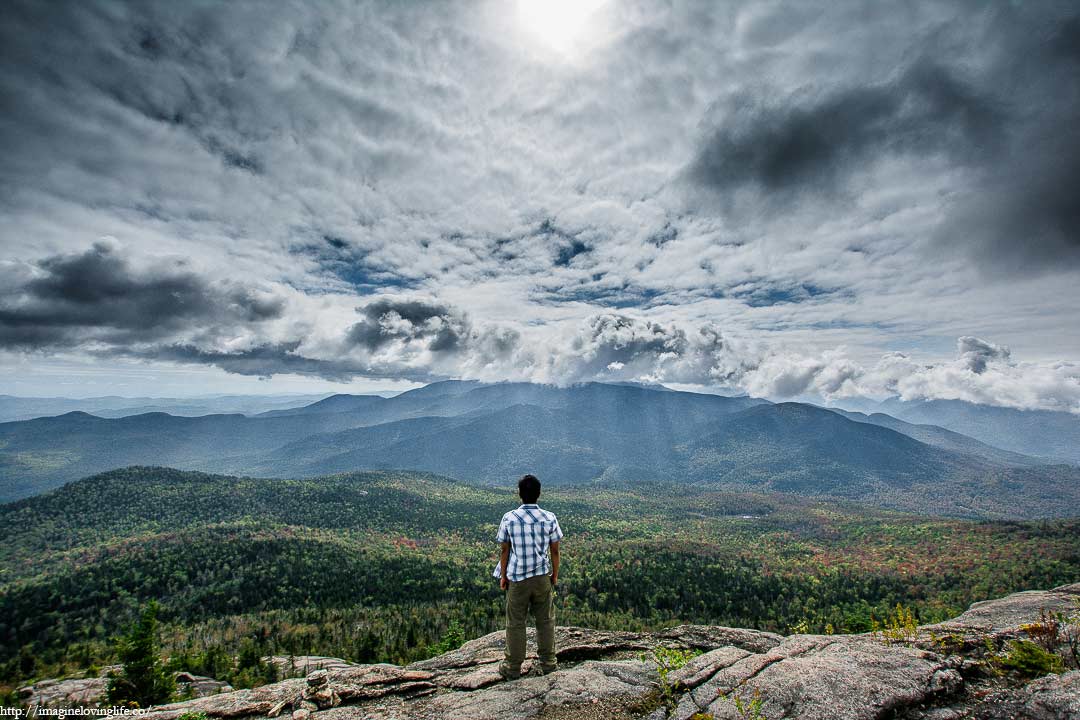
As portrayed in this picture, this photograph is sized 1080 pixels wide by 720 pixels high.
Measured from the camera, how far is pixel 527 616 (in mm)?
11773

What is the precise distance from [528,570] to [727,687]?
17.1ft

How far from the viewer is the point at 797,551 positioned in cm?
18800

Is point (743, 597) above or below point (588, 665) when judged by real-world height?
below

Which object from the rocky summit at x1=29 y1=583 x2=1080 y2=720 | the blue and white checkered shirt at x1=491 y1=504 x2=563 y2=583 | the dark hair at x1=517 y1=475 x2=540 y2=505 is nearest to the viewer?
the rocky summit at x1=29 y1=583 x2=1080 y2=720

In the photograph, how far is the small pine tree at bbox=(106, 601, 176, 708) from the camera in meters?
23.5

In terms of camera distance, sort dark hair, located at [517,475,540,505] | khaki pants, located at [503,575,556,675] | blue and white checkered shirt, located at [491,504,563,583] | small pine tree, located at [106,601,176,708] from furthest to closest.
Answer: small pine tree, located at [106,601,176,708] < dark hair, located at [517,475,540,505] < khaki pants, located at [503,575,556,675] < blue and white checkered shirt, located at [491,504,563,583]

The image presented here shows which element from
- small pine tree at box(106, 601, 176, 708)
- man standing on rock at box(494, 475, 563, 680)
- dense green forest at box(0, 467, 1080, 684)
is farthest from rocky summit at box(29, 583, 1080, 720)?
dense green forest at box(0, 467, 1080, 684)

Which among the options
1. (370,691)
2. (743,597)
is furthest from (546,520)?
(743,597)

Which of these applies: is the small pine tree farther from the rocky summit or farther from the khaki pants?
the khaki pants

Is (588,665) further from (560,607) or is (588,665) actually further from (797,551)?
(797,551)

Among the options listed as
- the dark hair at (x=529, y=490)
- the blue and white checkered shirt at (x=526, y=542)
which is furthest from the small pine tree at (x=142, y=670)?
the dark hair at (x=529, y=490)

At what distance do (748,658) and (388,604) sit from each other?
118452 mm

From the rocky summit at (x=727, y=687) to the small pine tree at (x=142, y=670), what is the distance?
53.3ft

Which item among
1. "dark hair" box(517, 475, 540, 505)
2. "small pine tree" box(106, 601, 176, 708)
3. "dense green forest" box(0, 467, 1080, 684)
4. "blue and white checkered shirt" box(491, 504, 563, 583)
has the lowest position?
"dense green forest" box(0, 467, 1080, 684)
